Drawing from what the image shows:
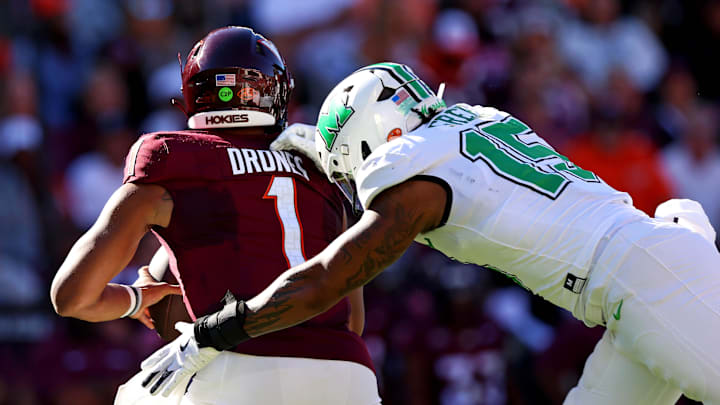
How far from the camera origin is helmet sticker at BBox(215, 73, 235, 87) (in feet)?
11.6

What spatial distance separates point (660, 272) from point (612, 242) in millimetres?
176

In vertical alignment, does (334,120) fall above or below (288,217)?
above

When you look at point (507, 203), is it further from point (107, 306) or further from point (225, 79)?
point (107, 306)

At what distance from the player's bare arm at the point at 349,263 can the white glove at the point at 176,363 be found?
199 millimetres

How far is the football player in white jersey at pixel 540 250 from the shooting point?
2.96 metres

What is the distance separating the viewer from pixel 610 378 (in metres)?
3.23

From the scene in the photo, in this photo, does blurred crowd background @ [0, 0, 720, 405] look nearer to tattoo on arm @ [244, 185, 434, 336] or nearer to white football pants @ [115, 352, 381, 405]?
white football pants @ [115, 352, 381, 405]

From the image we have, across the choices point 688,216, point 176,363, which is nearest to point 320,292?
point 176,363

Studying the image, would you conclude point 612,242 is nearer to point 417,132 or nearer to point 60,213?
point 417,132

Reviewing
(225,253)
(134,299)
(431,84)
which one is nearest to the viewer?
(225,253)

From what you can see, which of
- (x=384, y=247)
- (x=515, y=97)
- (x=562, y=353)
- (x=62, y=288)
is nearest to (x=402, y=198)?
(x=384, y=247)

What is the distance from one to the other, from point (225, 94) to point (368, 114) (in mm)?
590

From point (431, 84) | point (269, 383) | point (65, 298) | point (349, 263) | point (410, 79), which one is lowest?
point (431, 84)

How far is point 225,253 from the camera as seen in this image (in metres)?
3.19
